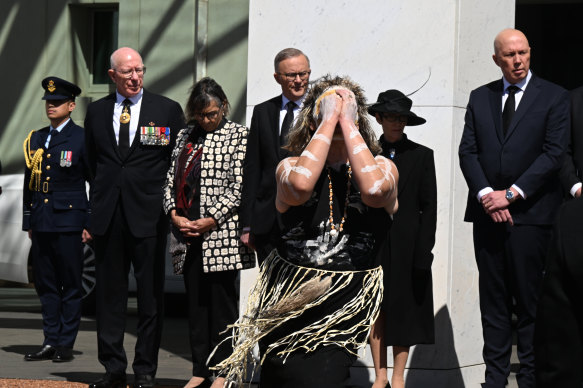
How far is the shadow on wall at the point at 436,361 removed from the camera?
25.6ft

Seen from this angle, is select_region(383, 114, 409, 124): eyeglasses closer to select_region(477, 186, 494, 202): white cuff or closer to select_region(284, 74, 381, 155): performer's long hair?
select_region(477, 186, 494, 202): white cuff

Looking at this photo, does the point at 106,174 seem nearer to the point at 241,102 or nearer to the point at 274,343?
the point at 274,343

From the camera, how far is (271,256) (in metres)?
5.02

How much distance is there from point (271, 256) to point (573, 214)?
2537 mm

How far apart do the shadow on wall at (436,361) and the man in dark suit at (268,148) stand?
131 cm

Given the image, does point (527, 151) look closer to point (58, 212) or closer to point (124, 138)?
point (124, 138)

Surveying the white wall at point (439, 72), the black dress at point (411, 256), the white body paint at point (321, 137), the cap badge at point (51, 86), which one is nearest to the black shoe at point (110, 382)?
the white wall at point (439, 72)

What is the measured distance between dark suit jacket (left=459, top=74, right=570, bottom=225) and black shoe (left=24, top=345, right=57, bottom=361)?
12.6ft

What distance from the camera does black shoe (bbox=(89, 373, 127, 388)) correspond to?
7.73 m

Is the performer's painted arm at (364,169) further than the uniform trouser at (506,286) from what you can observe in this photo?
No

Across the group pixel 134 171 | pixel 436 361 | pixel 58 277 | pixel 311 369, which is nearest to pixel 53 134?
pixel 58 277

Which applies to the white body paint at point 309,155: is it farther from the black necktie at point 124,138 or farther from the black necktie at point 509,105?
the black necktie at point 124,138

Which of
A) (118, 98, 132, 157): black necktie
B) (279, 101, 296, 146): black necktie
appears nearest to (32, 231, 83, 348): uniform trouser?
(118, 98, 132, 157): black necktie

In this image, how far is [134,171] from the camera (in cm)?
792
